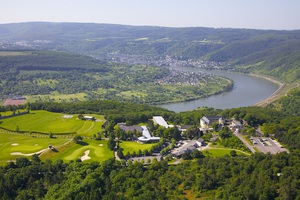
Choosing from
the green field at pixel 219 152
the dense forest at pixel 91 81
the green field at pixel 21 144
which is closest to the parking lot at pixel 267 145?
the green field at pixel 219 152

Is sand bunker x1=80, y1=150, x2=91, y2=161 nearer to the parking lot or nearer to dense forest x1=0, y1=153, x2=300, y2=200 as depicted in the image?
dense forest x1=0, y1=153, x2=300, y2=200

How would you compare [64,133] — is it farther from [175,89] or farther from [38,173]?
[175,89]

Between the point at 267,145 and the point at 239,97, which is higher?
the point at 267,145

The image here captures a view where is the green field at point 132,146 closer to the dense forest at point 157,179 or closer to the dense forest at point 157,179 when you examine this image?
the dense forest at point 157,179

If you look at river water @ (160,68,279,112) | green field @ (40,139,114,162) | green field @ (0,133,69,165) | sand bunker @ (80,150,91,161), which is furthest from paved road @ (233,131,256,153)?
river water @ (160,68,279,112)

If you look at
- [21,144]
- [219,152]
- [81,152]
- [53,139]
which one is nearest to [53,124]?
[53,139]

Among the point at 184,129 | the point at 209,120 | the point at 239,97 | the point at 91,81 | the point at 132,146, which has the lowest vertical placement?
the point at 239,97

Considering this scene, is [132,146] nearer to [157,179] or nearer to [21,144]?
[157,179]
